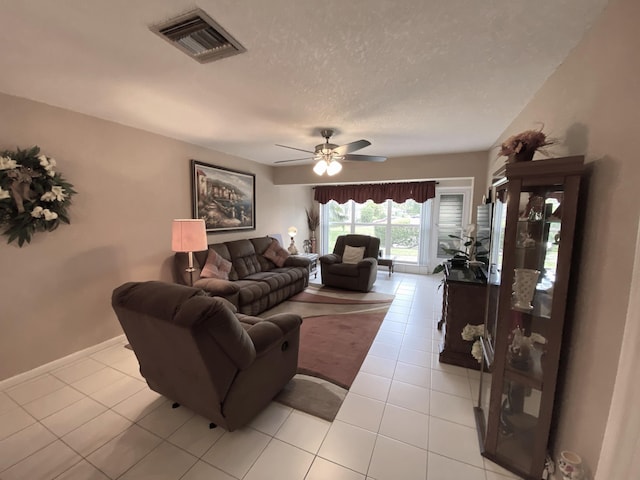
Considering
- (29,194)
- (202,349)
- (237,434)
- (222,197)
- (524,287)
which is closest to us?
(202,349)

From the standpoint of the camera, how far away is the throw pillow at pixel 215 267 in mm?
3447

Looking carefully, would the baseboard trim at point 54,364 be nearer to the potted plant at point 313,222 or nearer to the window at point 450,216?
the potted plant at point 313,222

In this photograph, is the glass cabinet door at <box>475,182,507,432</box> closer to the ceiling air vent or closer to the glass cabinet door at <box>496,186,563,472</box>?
the glass cabinet door at <box>496,186,563,472</box>

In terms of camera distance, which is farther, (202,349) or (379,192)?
(379,192)

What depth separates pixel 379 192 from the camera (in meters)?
6.00

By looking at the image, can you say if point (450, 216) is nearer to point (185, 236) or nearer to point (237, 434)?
point (185, 236)

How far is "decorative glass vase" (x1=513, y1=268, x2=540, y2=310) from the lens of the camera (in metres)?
1.49

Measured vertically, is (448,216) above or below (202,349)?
above

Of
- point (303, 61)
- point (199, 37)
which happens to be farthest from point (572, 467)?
point (199, 37)

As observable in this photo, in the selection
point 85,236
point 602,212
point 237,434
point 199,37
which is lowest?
point 237,434

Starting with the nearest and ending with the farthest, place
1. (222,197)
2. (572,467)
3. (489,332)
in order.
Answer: (572,467)
(489,332)
(222,197)

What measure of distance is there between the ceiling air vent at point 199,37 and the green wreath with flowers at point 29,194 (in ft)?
5.81

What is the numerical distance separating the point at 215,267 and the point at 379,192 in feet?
13.1

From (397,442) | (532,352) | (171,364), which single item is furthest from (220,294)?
(532,352)
